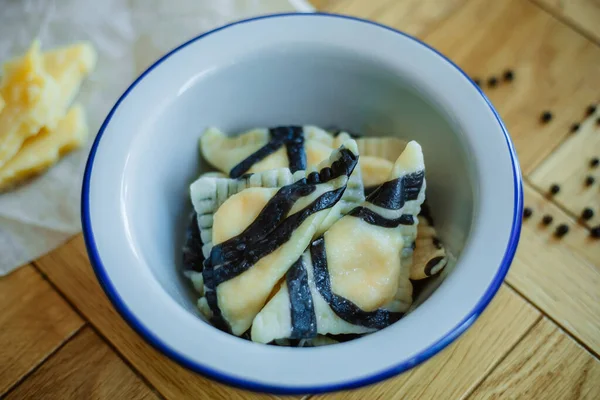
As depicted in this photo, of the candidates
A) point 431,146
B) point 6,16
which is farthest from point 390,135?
point 6,16

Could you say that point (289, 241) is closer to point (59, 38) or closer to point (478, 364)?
point (478, 364)

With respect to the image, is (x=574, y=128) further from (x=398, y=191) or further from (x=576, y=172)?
(x=398, y=191)

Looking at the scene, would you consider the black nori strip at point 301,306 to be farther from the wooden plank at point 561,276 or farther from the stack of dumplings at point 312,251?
the wooden plank at point 561,276

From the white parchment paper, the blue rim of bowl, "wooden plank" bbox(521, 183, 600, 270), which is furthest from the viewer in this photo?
the white parchment paper

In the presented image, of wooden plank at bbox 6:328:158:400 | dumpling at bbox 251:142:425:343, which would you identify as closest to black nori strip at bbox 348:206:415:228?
dumpling at bbox 251:142:425:343

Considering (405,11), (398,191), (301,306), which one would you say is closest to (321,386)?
(301,306)

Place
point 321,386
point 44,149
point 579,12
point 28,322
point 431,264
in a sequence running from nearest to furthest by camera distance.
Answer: point 321,386, point 431,264, point 28,322, point 44,149, point 579,12

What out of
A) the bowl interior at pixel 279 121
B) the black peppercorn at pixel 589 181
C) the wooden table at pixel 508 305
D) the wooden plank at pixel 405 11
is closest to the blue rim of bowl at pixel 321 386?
the bowl interior at pixel 279 121

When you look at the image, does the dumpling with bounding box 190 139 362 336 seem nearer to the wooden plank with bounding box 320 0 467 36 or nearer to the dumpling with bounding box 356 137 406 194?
the dumpling with bounding box 356 137 406 194
